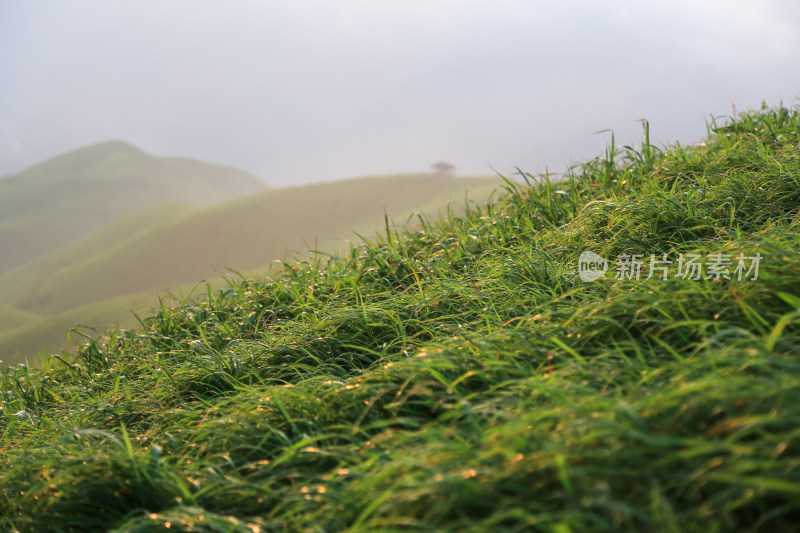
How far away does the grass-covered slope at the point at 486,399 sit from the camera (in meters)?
1.22

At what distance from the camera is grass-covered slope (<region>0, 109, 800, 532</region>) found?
1216 millimetres

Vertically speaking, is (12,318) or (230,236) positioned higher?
(230,236)

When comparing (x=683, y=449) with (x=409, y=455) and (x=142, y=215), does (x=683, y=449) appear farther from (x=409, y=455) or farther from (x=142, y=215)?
(x=142, y=215)

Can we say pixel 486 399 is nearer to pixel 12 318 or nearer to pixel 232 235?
pixel 12 318

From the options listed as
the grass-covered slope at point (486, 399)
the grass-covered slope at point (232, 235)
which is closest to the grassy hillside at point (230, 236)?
the grass-covered slope at point (232, 235)

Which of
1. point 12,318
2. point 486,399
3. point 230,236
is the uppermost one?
point 486,399

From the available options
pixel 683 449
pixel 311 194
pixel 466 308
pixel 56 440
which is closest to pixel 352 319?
pixel 466 308

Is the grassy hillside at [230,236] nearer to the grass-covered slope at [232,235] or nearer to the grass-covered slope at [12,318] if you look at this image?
the grass-covered slope at [232,235]

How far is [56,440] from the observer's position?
217cm

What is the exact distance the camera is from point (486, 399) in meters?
1.68

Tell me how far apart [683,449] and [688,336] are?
2.13 ft

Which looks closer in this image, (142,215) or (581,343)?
(581,343)

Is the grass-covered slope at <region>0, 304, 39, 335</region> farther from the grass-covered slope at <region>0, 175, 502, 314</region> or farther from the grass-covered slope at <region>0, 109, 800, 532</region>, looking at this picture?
the grass-covered slope at <region>0, 109, 800, 532</region>

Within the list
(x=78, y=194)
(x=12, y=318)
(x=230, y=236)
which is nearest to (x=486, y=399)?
(x=12, y=318)
